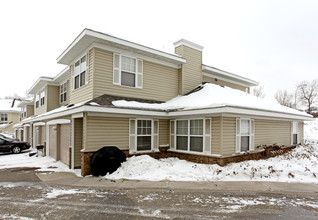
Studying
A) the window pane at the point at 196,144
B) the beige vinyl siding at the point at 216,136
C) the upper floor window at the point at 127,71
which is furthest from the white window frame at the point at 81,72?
the beige vinyl siding at the point at 216,136

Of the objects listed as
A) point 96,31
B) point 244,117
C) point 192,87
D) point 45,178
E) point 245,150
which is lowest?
point 45,178

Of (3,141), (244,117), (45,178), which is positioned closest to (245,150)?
(244,117)

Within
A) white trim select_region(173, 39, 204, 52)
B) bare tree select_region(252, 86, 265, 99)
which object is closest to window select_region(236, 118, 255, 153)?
white trim select_region(173, 39, 204, 52)

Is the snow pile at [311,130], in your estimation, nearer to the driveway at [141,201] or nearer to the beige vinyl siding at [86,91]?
the driveway at [141,201]

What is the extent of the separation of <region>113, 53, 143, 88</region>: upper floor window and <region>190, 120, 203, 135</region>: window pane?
12.0 ft

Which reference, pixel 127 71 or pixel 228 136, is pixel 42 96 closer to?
pixel 127 71

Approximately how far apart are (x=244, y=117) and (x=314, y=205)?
214 inches

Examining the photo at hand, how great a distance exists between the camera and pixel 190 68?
549 inches

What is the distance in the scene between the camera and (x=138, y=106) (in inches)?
403

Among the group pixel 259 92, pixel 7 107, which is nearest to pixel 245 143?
pixel 259 92

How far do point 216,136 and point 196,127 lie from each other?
50.1 inches

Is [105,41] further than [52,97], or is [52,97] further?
[52,97]

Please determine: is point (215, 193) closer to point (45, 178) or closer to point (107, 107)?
point (107, 107)

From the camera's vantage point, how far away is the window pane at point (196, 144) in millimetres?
10177
